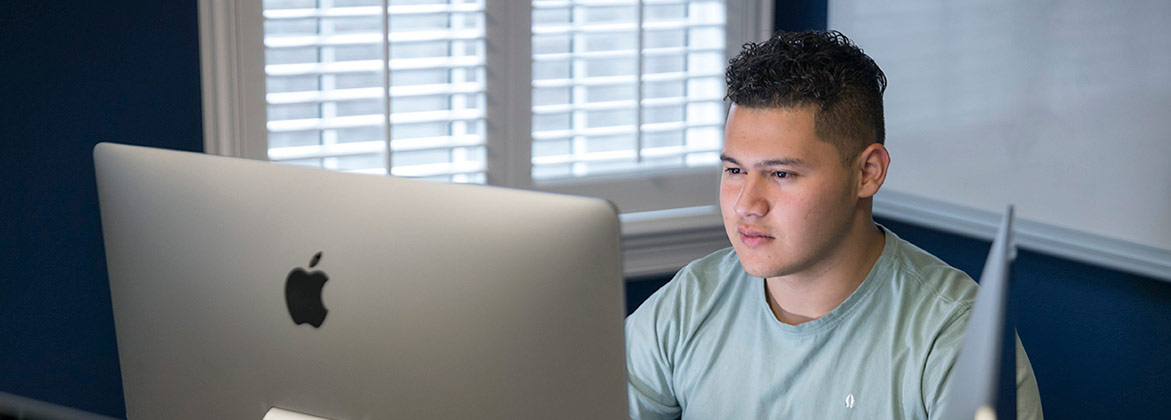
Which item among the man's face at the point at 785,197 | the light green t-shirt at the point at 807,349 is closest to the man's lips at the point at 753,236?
the man's face at the point at 785,197

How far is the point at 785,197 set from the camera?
4.40 feet

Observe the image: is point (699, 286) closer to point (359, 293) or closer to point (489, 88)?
point (359, 293)

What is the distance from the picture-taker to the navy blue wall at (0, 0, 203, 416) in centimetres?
194

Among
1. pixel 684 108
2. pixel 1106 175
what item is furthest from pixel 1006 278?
pixel 684 108

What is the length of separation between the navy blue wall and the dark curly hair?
3.99 ft

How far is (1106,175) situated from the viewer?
80.7 inches

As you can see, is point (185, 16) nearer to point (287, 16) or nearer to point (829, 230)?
point (287, 16)

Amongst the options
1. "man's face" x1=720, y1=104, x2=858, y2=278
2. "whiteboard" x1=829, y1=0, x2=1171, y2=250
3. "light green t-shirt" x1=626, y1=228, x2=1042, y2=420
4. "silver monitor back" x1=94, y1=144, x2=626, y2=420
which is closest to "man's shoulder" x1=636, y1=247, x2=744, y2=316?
"light green t-shirt" x1=626, y1=228, x2=1042, y2=420

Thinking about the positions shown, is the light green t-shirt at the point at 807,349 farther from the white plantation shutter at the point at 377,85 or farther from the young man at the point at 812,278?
the white plantation shutter at the point at 377,85

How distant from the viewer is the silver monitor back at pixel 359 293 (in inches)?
29.8

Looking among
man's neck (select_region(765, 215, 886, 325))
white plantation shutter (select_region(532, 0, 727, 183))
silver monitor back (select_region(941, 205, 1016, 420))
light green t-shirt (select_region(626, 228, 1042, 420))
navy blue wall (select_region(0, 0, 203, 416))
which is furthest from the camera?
white plantation shutter (select_region(532, 0, 727, 183))

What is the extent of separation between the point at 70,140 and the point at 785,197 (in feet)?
4.60

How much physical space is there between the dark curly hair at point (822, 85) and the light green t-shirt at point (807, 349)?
6.3 inches

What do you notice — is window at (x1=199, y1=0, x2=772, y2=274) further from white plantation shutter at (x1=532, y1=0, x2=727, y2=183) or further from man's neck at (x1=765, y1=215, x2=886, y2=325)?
man's neck at (x1=765, y1=215, x2=886, y2=325)
